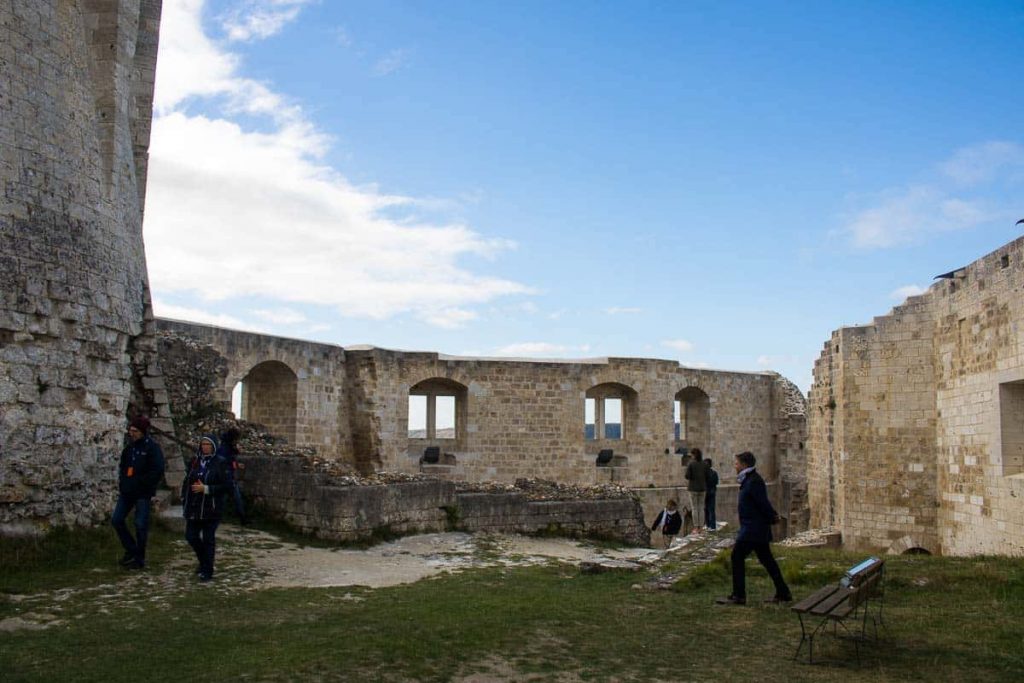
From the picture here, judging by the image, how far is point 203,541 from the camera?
785 cm

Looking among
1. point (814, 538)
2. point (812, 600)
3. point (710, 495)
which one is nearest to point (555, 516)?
point (710, 495)

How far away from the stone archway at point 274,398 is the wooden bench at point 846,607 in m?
11.9

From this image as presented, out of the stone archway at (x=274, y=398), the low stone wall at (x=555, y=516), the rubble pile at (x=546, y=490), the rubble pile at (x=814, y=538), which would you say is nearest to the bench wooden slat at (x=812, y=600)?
the low stone wall at (x=555, y=516)

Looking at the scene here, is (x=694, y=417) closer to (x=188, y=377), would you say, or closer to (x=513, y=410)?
(x=513, y=410)

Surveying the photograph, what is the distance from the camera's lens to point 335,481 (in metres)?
10.8

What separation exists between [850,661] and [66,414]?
23.4 feet

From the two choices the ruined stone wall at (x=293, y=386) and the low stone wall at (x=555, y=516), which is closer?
the low stone wall at (x=555, y=516)

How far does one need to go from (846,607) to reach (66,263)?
747cm

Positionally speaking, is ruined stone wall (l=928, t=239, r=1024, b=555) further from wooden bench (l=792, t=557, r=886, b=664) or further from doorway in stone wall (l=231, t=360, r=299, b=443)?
doorway in stone wall (l=231, t=360, r=299, b=443)

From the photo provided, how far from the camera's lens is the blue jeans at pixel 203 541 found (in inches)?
306

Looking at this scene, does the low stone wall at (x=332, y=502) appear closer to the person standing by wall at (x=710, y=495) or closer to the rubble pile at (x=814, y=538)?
the person standing by wall at (x=710, y=495)

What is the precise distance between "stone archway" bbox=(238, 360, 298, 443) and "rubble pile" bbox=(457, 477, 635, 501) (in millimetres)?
4784

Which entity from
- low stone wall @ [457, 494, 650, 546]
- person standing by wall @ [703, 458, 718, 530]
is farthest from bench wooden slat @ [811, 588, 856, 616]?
person standing by wall @ [703, 458, 718, 530]

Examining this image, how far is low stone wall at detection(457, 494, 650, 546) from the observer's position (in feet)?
39.8
